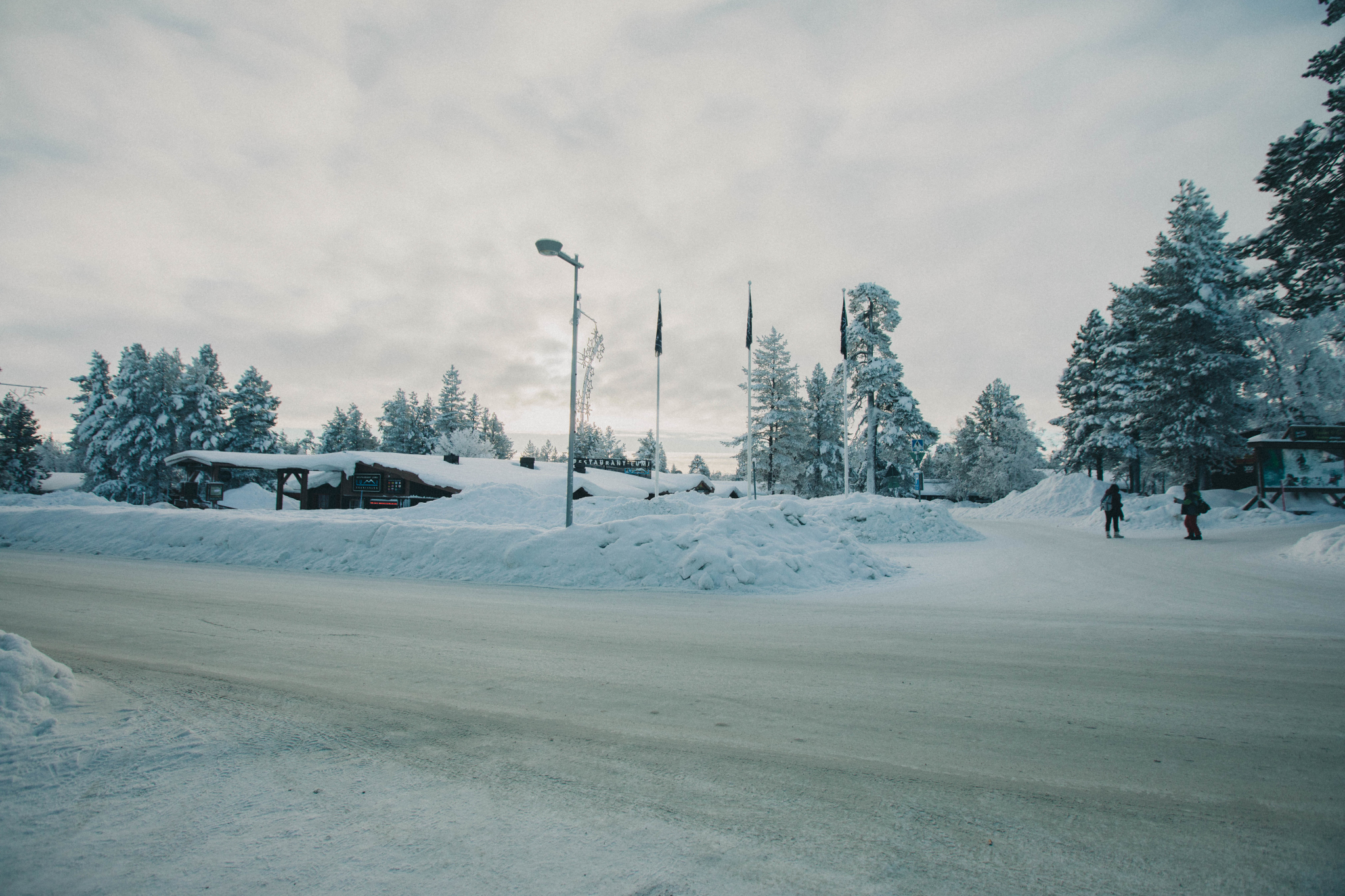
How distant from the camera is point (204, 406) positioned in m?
55.7

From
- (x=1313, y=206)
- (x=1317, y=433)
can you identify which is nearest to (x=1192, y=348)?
(x=1317, y=433)

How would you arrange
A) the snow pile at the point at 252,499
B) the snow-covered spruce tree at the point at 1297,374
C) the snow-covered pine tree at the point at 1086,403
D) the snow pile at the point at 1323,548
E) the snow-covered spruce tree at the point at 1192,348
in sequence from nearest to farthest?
the snow pile at the point at 1323,548 < the snow-covered spruce tree at the point at 1192,348 < the snow-covered spruce tree at the point at 1297,374 < the snow-covered pine tree at the point at 1086,403 < the snow pile at the point at 252,499

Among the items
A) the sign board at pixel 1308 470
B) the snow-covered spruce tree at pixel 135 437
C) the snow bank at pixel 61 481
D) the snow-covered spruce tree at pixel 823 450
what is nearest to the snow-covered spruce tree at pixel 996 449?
the snow-covered spruce tree at pixel 823 450

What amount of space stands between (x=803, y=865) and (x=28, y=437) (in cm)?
8574

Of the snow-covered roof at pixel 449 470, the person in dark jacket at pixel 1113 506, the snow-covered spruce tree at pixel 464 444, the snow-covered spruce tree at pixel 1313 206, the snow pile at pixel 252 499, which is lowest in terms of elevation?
the snow pile at pixel 252 499

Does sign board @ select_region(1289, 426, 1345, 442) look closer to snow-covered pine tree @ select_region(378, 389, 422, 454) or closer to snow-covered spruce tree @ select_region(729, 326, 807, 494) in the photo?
snow-covered spruce tree @ select_region(729, 326, 807, 494)

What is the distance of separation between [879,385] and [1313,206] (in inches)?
948

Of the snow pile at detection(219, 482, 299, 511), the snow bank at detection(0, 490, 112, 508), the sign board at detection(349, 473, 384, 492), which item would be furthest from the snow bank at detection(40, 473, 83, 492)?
the sign board at detection(349, 473, 384, 492)

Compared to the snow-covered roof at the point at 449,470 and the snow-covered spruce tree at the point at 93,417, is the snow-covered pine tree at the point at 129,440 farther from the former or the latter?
the snow-covered roof at the point at 449,470

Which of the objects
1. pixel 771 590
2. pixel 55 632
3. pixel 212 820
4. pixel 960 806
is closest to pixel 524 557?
pixel 771 590

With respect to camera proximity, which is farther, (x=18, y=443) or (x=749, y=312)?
(x=18, y=443)

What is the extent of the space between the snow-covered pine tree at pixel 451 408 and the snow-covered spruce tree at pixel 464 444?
2432 mm

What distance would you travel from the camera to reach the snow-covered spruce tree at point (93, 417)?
53.6 meters

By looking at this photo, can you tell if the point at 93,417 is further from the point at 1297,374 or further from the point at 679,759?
the point at 1297,374
